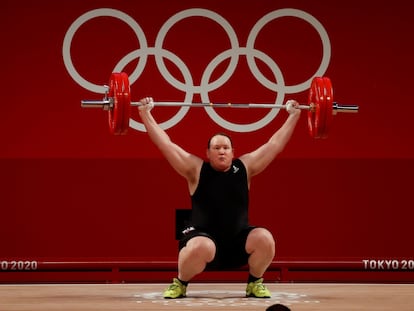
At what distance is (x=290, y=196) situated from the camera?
6.00 metres

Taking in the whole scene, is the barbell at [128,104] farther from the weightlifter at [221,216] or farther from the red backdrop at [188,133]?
the red backdrop at [188,133]

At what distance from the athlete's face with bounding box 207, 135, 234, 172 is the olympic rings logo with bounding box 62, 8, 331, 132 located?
1.61m

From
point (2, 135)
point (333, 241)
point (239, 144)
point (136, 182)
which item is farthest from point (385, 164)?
point (2, 135)

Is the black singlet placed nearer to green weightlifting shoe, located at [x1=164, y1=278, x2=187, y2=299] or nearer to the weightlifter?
the weightlifter

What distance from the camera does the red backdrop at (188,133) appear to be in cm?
592

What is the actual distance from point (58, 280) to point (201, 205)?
1888mm

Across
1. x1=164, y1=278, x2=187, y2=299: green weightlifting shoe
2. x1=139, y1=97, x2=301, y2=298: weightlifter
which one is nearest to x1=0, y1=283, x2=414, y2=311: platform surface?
x1=164, y1=278, x2=187, y2=299: green weightlifting shoe

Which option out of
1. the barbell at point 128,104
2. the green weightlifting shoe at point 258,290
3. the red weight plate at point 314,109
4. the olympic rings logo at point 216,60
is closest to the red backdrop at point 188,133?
the olympic rings logo at point 216,60

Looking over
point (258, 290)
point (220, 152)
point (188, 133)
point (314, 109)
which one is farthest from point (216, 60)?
point (258, 290)

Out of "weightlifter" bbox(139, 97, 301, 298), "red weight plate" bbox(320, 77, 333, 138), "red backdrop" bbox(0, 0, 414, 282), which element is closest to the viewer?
"weightlifter" bbox(139, 97, 301, 298)

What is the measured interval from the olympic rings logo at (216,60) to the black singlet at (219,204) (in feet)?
5.33

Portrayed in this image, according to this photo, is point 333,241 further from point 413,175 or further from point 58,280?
point 58,280

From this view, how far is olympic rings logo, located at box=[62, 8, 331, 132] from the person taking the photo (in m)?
5.97

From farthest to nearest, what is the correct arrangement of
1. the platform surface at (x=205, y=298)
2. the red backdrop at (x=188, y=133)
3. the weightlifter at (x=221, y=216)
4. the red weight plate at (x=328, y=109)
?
the red backdrop at (x=188, y=133), the red weight plate at (x=328, y=109), the weightlifter at (x=221, y=216), the platform surface at (x=205, y=298)
